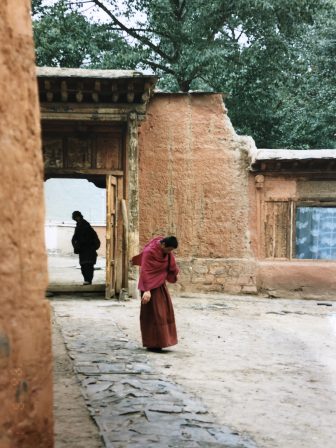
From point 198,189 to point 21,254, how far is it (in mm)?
10024

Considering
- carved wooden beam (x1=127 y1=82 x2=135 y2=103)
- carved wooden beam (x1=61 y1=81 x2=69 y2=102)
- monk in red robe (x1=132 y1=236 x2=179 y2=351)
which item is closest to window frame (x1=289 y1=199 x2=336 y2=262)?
carved wooden beam (x1=127 y1=82 x2=135 y2=103)

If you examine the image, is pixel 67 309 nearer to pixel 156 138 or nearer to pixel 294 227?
pixel 156 138

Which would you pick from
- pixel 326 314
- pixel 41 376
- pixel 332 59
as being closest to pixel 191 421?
pixel 41 376

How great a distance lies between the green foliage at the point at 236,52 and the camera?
17.4 metres

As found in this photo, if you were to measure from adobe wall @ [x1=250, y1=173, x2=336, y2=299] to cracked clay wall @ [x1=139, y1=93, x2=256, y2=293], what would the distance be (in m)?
0.23

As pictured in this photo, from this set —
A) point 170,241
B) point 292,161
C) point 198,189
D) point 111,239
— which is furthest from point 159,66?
point 170,241

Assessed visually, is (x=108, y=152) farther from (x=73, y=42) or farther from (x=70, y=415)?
(x=70, y=415)

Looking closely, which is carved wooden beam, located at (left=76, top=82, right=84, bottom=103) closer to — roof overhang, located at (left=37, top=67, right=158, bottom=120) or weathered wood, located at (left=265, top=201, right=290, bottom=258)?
roof overhang, located at (left=37, top=67, right=158, bottom=120)

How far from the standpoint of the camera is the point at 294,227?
12.6 m

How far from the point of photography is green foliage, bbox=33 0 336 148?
17.4 m

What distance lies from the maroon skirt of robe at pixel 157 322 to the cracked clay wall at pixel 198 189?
204 inches

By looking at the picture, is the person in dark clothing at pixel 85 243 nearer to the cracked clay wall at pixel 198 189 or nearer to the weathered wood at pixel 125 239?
the cracked clay wall at pixel 198 189

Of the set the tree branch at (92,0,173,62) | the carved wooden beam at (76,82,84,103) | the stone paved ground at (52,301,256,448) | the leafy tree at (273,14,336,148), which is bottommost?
the stone paved ground at (52,301,256,448)

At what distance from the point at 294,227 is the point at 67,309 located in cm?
518
